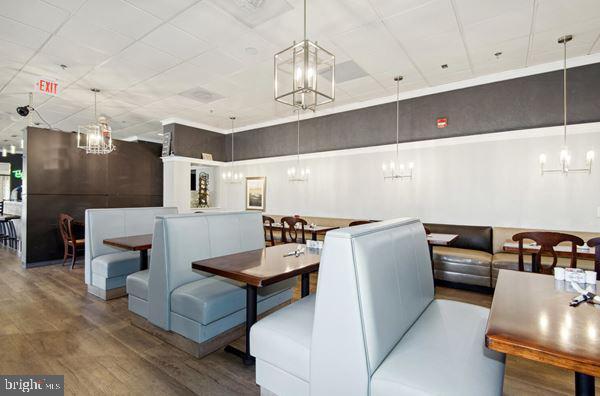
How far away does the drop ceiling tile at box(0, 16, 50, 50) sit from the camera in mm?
3387

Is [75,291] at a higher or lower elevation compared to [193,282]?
lower

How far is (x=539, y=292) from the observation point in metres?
1.66

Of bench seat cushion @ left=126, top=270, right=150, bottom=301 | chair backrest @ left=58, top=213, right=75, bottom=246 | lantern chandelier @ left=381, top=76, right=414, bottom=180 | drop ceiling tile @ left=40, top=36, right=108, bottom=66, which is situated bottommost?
bench seat cushion @ left=126, top=270, right=150, bottom=301

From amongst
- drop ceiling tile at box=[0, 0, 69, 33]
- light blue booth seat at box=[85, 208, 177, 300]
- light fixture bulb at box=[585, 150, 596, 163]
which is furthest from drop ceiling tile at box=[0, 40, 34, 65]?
light fixture bulb at box=[585, 150, 596, 163]

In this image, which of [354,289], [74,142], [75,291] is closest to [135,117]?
[74,142]

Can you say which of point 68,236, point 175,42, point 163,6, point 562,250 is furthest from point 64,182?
point 562,250

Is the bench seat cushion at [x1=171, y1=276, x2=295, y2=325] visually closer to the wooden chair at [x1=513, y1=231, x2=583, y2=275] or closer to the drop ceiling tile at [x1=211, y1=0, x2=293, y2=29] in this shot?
the drop ceiling tile at [x1=211, y1=0, x2=293, y2=29]

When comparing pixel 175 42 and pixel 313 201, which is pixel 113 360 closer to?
pixel 175 42

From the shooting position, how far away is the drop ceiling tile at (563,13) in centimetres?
301

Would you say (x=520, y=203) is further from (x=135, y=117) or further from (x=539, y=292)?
(x=135, y=117)

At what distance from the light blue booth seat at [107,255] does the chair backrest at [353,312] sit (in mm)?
3391

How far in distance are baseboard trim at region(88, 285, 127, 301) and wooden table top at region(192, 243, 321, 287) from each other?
2.31 m

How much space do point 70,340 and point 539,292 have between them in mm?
3773

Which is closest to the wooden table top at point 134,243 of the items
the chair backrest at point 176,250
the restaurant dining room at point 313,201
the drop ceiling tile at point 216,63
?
the restaurant dining room at point 313,201
